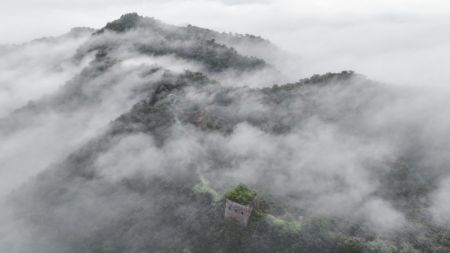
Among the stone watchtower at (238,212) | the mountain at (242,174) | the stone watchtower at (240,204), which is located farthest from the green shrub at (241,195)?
the mountain at (242,174)

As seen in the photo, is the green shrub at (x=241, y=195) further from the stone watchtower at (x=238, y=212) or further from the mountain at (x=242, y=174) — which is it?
the mountain at (x=242, y=174)

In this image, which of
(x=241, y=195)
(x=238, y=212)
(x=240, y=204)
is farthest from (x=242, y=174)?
(x=240, y=204)

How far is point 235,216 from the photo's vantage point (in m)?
48.8

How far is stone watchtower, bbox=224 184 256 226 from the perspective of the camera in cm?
4747

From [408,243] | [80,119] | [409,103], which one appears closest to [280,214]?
[408,243]

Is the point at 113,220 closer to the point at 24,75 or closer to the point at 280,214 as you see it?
the point at 280,214

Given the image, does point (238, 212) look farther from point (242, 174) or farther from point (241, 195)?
point (242, 174)

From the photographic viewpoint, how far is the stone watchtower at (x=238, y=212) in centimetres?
4750

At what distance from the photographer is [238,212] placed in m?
48.1

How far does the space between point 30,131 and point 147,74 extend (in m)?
31.1

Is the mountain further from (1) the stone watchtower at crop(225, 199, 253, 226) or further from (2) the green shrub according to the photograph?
(2) the green shrub

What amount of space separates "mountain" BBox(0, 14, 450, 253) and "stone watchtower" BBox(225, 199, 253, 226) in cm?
67

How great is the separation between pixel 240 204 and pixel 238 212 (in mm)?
1191

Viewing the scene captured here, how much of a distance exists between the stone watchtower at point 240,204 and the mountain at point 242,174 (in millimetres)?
862
